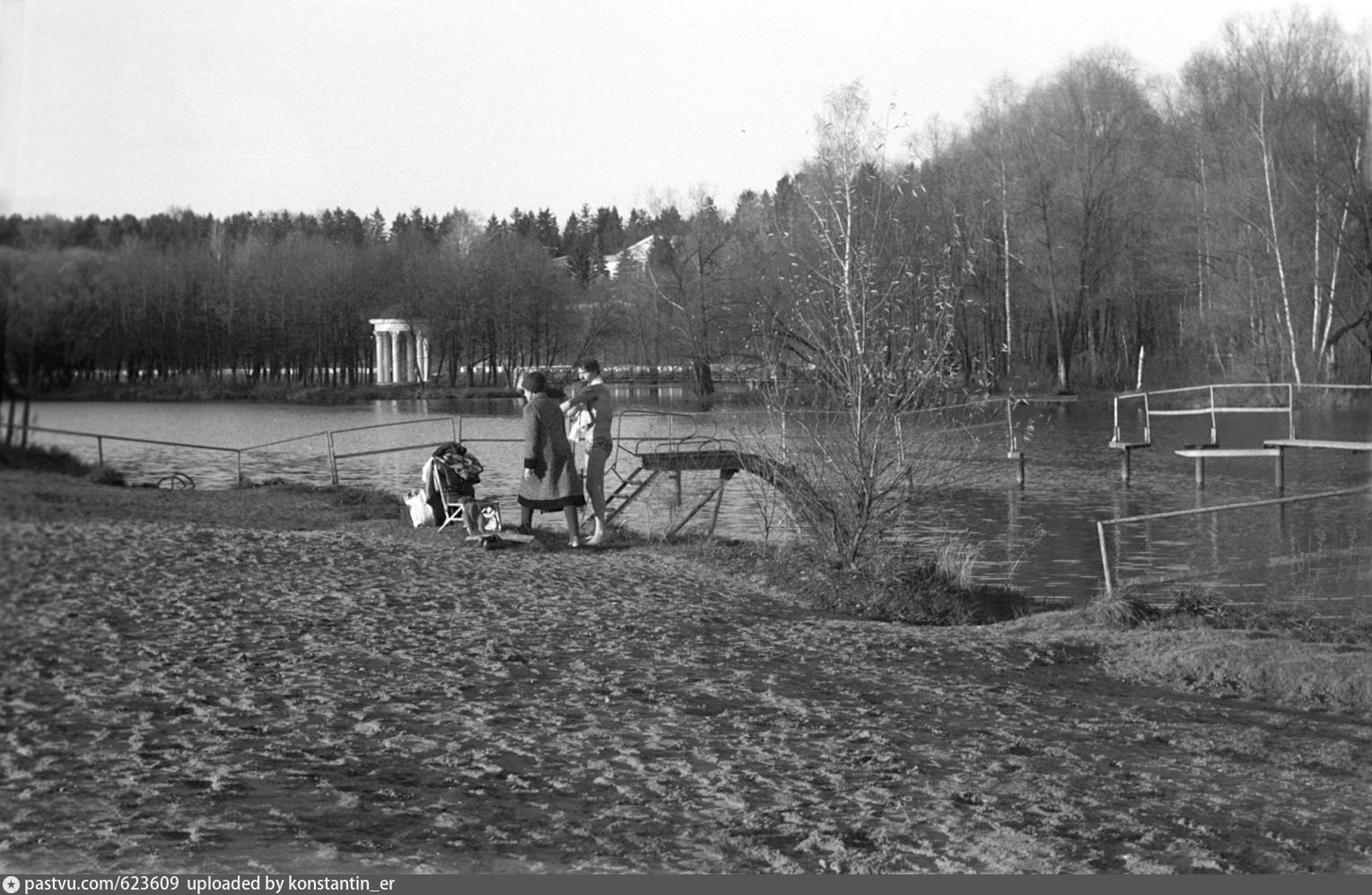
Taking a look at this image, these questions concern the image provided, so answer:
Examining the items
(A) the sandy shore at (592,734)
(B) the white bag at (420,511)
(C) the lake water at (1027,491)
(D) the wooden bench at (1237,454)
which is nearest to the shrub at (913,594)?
(C) the lake water at (1027,491)

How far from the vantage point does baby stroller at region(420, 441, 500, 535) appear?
1477cm

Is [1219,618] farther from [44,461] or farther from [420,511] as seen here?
[44,461]

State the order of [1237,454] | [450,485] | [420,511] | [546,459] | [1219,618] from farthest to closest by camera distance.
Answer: [1237,454] < [420,511] < [450,485] < [546,459] < [1219,618]

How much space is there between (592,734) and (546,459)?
7.85 m

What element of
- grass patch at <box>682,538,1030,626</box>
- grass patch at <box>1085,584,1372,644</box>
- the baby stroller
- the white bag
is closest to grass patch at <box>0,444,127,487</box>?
grass patch at <box>1085,584,1372,644</box>

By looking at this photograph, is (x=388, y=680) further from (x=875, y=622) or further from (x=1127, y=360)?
(x=1127, y=360)

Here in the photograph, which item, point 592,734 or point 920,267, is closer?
point 592,734

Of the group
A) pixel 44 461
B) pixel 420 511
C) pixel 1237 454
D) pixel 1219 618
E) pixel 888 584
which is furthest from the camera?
pixel 1237 454

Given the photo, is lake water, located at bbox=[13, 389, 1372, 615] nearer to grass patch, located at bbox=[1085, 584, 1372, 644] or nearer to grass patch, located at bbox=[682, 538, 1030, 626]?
grass patch, located at bbox=[1085, 584, 1372, 644]

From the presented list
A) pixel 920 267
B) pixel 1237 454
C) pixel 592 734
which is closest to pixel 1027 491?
pixel 1237 454

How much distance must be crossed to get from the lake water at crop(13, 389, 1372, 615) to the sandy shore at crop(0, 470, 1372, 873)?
408mm

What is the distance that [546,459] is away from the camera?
46.4 ft

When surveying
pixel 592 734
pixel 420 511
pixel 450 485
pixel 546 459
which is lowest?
pixel 592 734

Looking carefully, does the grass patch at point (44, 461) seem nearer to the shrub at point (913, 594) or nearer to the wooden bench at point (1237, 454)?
the shrub at point (913, 594)
